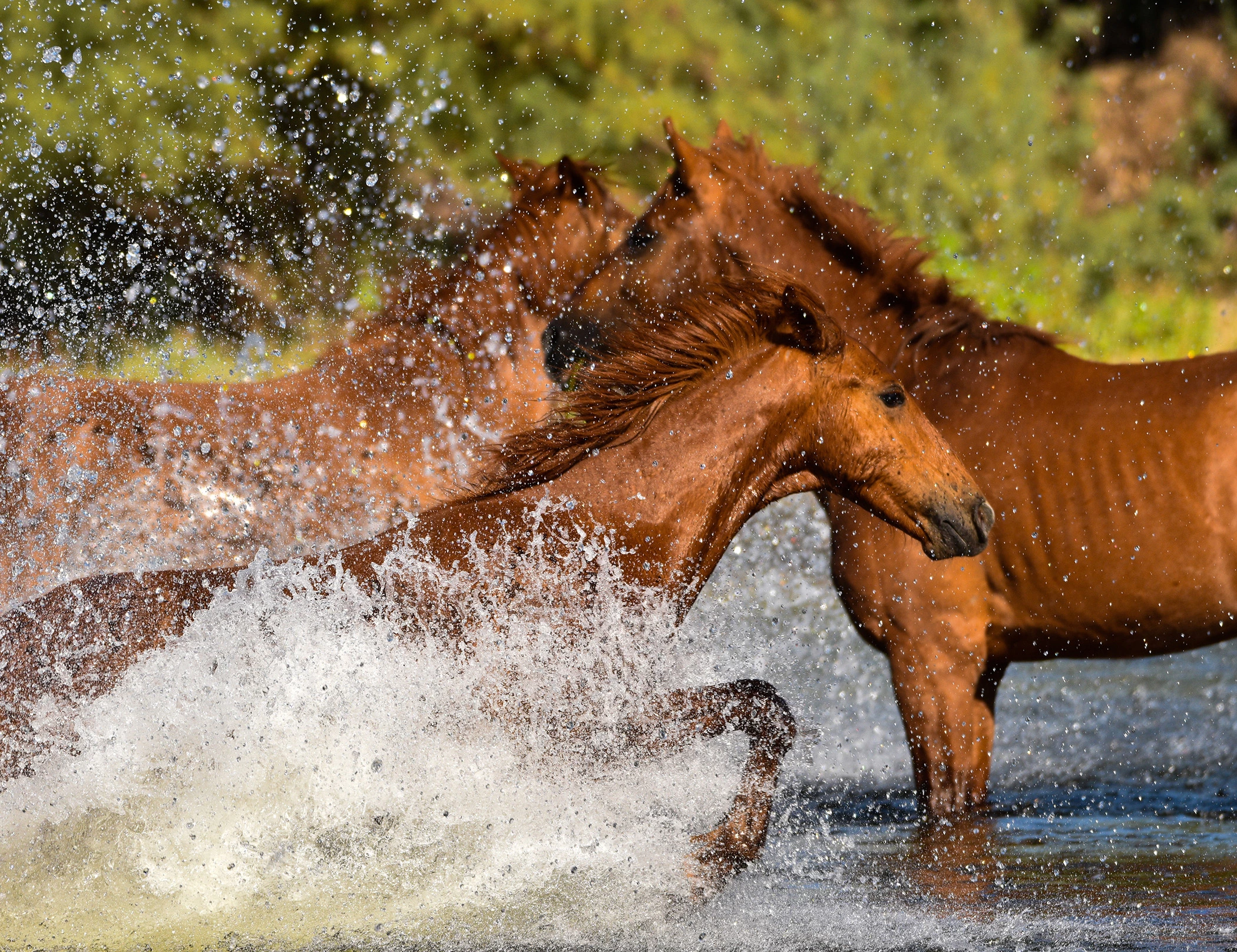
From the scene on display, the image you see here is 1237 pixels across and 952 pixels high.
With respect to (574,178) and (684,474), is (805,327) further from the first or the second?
(574,178)

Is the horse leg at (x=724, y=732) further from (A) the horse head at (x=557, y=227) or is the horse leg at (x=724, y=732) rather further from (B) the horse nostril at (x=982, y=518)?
(A) the horse head at (x=557, y=227)

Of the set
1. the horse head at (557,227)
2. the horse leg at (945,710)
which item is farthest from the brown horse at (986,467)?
the horse head at (557,227)

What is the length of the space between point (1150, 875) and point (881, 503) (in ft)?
4.41

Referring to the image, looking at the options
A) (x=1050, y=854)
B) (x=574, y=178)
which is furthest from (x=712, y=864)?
(x=574, y=178)

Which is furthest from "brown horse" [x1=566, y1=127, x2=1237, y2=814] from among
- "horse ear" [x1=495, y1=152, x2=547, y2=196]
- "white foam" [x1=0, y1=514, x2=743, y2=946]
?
"white foam" [x1=0, y1=514, x2=743, y2=946]

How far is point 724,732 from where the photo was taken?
370cm

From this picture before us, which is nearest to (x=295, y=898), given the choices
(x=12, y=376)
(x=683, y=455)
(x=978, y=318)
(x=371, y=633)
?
(x=371, y=633)

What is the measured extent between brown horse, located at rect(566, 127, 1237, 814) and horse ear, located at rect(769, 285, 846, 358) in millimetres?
1351

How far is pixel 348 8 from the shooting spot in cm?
1338

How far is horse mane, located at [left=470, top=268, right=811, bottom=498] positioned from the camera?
379 centimetres

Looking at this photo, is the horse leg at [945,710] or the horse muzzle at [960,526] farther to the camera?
the horse leg at [945,710]

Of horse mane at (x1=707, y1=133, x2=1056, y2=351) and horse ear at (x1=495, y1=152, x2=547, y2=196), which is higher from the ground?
horse ear at (x1=495, y1=152, x2=547, y2=196)

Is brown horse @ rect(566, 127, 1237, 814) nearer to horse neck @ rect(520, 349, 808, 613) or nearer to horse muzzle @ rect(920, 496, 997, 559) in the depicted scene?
horse muzzle @ rect(920, 496, 997, 559)

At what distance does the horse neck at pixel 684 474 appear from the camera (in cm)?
373
